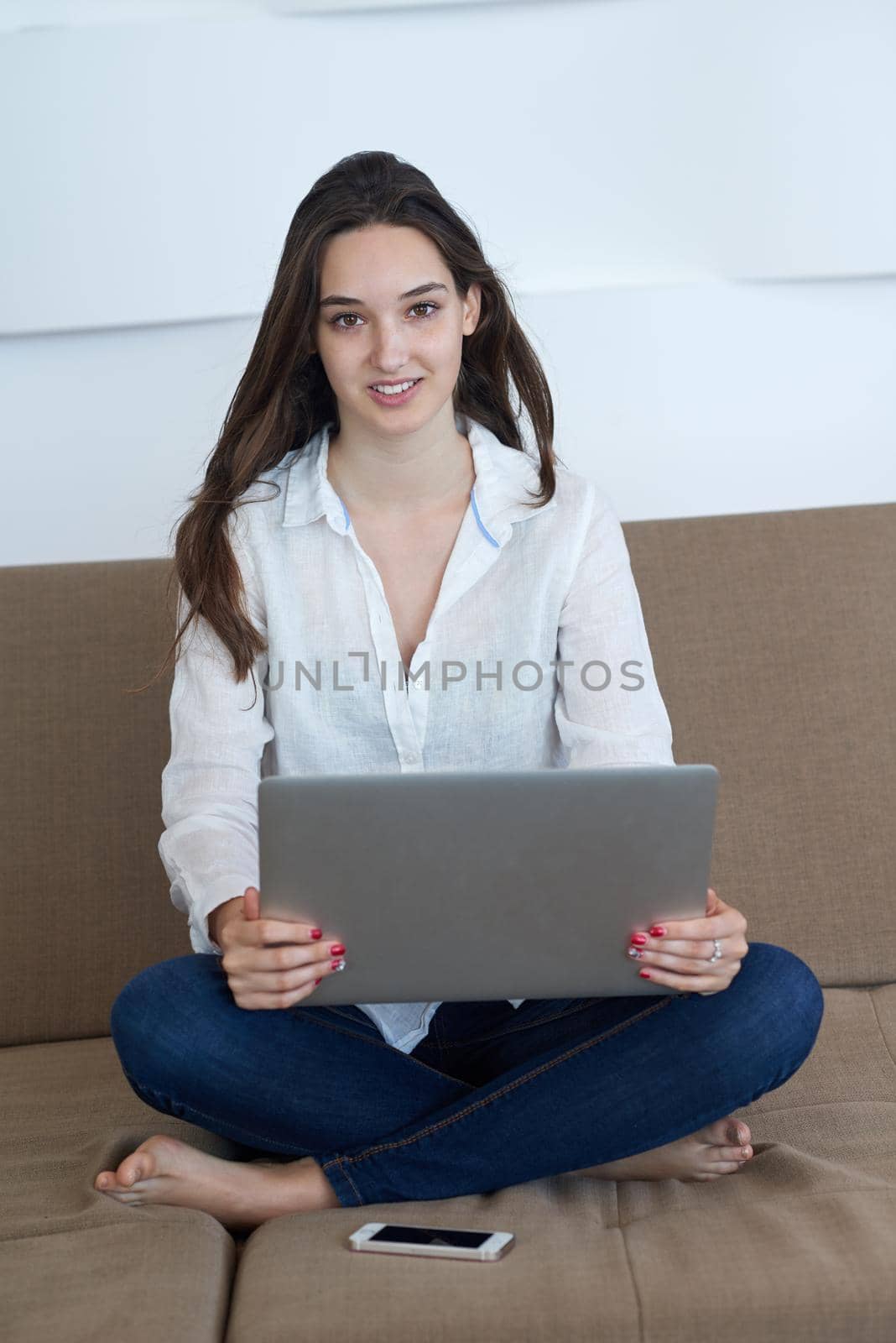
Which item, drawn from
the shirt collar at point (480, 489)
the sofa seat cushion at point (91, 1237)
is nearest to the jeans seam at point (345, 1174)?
the sofa seat cushion at point (91, 1237)

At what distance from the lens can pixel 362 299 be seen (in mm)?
1783

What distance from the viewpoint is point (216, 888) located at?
1.62 meters

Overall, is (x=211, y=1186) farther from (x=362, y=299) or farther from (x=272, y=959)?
(x=362, y=299)

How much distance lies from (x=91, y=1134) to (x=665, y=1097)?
2.20ft

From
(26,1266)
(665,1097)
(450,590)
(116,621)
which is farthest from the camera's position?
(116,621)

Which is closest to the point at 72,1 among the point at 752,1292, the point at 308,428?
the point at 308,428

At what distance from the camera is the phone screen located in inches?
53.6

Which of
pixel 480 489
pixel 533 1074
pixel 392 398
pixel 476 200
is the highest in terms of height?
pixel 476 200

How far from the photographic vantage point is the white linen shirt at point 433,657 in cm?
178

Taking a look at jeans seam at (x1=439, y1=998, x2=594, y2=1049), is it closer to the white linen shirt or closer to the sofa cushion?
the white linen shirt

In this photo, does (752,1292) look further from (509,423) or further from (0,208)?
(0,208)

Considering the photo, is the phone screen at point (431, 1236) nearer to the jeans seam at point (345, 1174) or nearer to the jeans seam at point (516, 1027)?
the jeans seam at point (345, 1174)

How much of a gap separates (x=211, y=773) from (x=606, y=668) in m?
0.50

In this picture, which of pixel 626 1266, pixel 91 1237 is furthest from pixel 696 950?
pixel 91 1237
